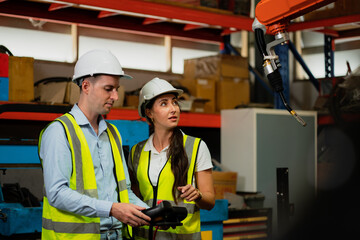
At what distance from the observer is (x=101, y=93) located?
2.25 meters

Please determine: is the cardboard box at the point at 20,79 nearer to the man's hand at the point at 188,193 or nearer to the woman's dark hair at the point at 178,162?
the woman's dark hair at the point at 178,162

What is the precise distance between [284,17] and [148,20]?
5043 millimetres

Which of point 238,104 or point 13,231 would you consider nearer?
point 13,231

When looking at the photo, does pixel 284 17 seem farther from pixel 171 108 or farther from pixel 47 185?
pixel 47 185

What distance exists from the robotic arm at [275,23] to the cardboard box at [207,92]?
178 inches

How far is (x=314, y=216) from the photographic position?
0.88 metres

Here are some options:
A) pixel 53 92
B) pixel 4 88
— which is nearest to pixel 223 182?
pixel 53 92

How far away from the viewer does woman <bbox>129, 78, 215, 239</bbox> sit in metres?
2.68

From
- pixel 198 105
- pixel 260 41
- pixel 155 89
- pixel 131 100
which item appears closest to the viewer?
pixel 260 41

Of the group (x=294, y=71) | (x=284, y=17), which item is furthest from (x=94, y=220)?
(x=294, y=71)

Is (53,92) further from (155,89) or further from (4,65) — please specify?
(155,89)

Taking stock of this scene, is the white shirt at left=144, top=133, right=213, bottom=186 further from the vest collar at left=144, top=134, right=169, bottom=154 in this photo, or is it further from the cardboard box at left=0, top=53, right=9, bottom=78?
the cardboard box at left=0, top=53, right=9, bottom=78

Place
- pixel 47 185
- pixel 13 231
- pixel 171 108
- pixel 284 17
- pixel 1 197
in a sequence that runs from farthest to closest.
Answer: pixel 1 197 < pixel 13 231 < pixel 171 108 < pixel 284 17 < pixel 47 185

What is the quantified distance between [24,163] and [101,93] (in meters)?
1.65
